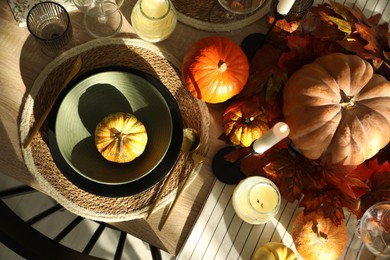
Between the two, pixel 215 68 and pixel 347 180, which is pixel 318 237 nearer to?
pixel 347 180

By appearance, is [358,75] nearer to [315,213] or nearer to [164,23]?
[315,213]

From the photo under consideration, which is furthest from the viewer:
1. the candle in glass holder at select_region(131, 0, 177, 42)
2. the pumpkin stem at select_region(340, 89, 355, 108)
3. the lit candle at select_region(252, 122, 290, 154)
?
the candle in glass holder at select_region(131, 0, 177, 42)

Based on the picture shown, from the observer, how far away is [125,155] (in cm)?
92

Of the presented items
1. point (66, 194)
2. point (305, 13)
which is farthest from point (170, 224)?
point (305, 13)

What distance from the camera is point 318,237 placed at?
0.94 metres

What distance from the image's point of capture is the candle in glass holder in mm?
988

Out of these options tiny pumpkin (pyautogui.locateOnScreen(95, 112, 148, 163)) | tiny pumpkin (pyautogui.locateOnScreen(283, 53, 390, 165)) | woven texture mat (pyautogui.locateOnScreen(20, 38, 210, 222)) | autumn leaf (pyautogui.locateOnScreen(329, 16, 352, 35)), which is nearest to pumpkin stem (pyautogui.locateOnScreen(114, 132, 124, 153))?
tiny pumpkin (pyautogui.locateOnScreen(95, 112, 148, 163))

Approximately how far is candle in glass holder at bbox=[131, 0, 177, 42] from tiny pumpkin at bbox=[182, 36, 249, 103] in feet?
0.29

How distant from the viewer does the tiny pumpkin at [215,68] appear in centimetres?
Answer: 93

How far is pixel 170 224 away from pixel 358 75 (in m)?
0.47

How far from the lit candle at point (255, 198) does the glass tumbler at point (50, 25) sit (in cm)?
47

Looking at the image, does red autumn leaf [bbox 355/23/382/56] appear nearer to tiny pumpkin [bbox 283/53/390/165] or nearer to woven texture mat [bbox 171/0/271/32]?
tiny pumpkin [bbox 283/53/390/165]

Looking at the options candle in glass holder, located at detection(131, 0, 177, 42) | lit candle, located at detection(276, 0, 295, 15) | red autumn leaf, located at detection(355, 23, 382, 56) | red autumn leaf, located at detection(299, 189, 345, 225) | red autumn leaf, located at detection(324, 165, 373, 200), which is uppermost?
lit candle, located at detection(276, 0, 295, 15)

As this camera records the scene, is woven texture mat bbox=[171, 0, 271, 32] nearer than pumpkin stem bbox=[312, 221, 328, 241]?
No
